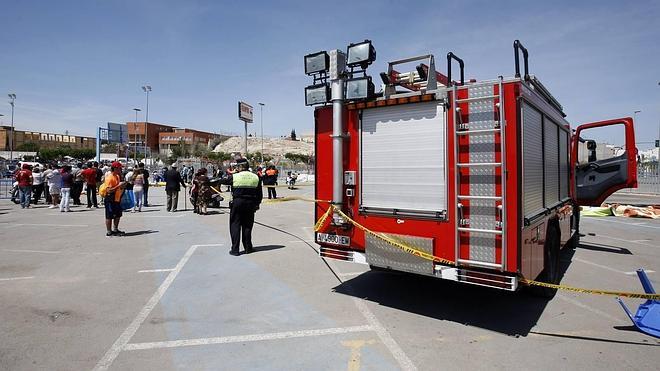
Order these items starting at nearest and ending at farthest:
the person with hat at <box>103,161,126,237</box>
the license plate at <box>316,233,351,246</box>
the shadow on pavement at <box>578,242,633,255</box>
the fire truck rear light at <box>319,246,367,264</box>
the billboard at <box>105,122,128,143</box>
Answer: the fire truck rear light at <box>319,246,367,264</box>
the license plate at <box>316,233,351,246</box>
the shadow on pavement at <box>578,242,633,255</box>
the person with hat at <box>103,161,126,237</box>
the billboard at <box>105,122,128,143</box>

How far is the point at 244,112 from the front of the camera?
1731cm

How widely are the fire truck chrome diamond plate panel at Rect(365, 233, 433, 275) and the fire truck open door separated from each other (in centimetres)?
529

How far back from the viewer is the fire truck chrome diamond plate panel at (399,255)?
4535 millimetres

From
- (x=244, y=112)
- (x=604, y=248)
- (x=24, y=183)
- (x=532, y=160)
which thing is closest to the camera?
(x=532, y=160)

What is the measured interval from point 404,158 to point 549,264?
2.66 metres

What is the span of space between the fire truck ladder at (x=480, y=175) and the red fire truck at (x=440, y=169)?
0.01 m

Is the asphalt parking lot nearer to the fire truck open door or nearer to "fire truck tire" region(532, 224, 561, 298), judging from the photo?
"fire truck tire" region(532, 224, 561, 298)

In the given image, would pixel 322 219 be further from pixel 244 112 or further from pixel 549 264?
pixel 244 112

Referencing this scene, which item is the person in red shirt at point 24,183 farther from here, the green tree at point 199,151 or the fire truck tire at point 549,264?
the green tree at point 199,151

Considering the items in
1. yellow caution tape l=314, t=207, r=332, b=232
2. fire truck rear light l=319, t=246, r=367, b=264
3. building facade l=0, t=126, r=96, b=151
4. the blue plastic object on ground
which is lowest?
the blue plastic object on ground

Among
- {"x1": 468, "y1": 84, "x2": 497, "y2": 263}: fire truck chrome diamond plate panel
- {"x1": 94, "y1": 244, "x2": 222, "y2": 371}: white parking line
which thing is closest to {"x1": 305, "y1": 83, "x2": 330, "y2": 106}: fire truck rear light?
{"x1": 468, "y1": 84, "x2": 497, "y2": 263}: fire truck chrome diamond plate panel

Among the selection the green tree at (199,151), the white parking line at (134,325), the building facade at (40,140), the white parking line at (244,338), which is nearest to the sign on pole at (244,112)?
the white parking line at (134,325)

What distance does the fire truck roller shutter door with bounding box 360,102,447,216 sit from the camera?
4.51 meters

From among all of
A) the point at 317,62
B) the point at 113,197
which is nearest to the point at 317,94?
the point at 317,62
